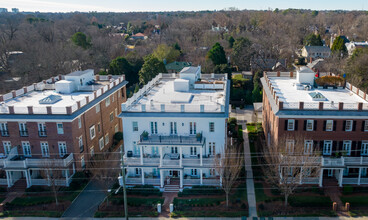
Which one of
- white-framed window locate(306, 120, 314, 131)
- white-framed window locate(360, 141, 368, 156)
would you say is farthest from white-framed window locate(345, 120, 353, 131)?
white-framed window locate(306, 120, 314, 131)

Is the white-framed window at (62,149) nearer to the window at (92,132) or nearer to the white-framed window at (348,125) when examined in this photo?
the window at (92,132)

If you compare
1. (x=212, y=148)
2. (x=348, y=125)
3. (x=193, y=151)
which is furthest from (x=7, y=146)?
(x=348, y=125)

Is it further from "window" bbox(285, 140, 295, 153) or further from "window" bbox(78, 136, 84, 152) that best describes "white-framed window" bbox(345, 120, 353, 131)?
"window" bbox(78, 136, 84, 152)

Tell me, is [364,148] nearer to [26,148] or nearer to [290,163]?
[290,163]

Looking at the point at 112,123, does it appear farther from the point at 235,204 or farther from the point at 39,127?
the point at 235,204

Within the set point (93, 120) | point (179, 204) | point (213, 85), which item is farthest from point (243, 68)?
point (179, 204)
